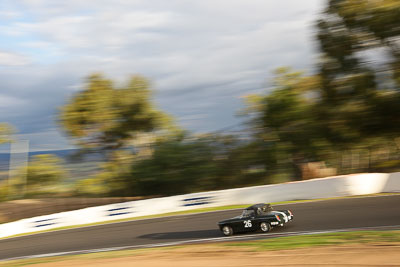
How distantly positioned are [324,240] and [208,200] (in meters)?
9.43

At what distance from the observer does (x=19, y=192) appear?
29344 millimetres

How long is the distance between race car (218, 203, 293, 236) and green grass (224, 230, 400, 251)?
3.99 feet

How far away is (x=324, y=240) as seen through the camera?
9.61 metres

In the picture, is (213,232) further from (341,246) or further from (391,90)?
(391,90)

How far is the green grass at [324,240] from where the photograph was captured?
909 cm

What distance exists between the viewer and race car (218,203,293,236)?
1186cm

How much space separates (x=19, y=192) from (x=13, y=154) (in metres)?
3.54

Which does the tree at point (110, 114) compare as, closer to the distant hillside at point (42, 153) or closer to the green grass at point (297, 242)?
the distant hillside at point (42, 153)

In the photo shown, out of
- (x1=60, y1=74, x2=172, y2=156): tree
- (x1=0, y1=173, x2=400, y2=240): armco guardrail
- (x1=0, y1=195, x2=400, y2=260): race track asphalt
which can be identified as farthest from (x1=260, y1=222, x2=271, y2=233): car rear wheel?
(x1=60, y1=74, x2=172, y2=156): tree

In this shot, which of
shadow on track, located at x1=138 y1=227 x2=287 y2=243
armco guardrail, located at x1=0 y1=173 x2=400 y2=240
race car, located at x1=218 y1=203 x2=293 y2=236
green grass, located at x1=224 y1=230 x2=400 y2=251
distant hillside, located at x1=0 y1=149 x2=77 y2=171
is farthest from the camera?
distant hillside, located at x1=0 y1=149 x2=77 y2=171

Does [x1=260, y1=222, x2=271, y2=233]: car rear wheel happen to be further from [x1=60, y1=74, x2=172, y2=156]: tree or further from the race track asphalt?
[x1=60, y1=74, x2=172, y2=156]: tree

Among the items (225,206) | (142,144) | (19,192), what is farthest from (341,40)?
(19,192)

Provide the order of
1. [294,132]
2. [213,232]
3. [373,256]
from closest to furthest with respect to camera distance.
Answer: [373,256], [213,232], [294,132]

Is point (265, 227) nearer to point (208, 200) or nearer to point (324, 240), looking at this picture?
point (324, 240)
